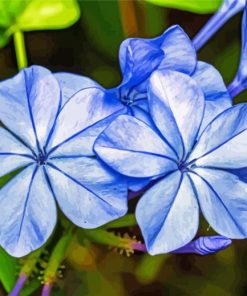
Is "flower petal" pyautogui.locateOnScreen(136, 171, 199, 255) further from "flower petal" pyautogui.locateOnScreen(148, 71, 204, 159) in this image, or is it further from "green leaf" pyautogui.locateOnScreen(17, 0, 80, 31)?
"green leaf" pyautogui.locateOnScreen(17, 0, 80, 31)

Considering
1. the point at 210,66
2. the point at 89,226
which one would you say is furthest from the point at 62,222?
Answer: the point at 210,66

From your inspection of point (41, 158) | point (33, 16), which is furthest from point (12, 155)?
point (33, 16)

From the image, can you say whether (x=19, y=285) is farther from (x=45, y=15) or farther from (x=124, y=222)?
(x=45, y=15)

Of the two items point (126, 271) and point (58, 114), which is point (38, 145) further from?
point (126, 271)

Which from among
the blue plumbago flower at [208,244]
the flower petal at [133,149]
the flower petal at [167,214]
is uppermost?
the flower petal at [133,149]

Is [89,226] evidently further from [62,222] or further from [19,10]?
[19,10]

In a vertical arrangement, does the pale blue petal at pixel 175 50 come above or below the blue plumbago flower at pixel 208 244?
above

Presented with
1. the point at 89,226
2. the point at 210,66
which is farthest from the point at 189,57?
the point at 89,226

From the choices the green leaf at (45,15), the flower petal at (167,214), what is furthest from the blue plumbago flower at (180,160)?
the green leaf at (45,15)

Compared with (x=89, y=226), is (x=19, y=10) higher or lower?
higher

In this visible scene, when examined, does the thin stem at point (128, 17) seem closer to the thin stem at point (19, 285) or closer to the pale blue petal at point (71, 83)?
the pale blue petal at point (71, 83)
